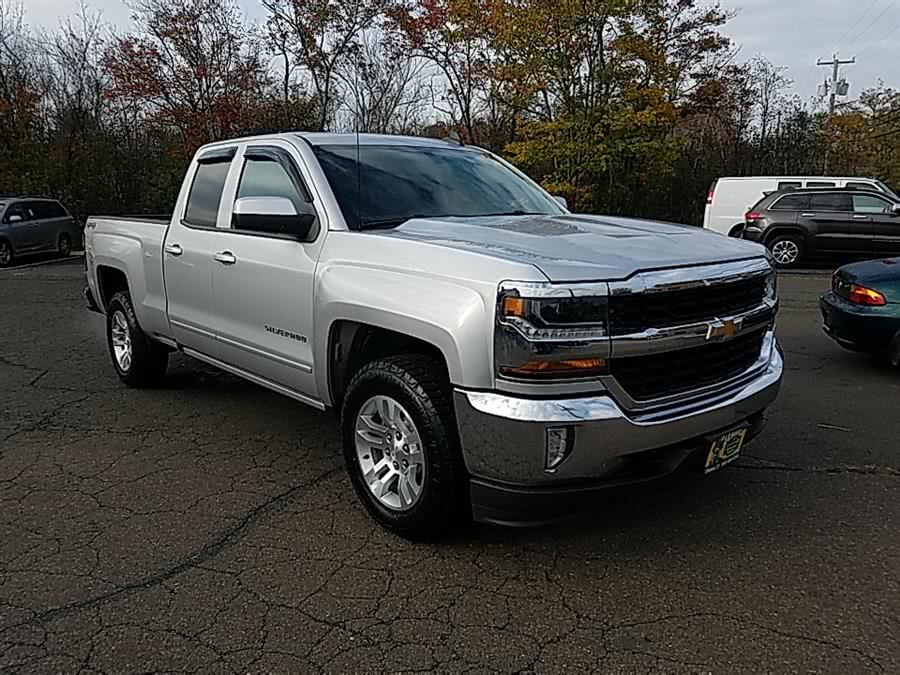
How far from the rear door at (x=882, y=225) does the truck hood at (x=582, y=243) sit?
13.3 meters

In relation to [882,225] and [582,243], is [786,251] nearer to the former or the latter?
[882,225]

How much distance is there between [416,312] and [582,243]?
81 centimetres

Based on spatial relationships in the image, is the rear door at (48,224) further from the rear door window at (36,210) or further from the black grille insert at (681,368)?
the black grille insert at (681,368)

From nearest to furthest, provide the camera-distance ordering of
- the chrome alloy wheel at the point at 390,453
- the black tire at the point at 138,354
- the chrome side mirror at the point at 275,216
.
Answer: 1. the chrome alloy wheel at the point at 390,453
2. the chrome side mirror at the point at 275,216
3. the black tire at the point at 138,354

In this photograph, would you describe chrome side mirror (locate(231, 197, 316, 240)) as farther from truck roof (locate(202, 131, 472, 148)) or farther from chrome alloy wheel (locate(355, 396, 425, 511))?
chrome alloy wheel (locate(355, 396, 425, 511))

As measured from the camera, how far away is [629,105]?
19.2m

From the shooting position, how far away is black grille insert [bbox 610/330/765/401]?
2963mm

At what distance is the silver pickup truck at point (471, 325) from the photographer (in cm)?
283

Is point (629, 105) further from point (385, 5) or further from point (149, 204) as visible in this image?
point (149, 204)

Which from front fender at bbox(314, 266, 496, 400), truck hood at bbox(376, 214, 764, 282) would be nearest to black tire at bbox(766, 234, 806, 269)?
truck hood at bbox(376, 214, 764, 282)

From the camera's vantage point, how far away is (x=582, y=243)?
332 cm

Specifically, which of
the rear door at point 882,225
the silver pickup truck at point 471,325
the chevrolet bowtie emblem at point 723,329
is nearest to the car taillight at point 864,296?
the silver pickup truck at point 471,325

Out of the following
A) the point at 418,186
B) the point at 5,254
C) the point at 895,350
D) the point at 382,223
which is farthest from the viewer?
the point at 5,254

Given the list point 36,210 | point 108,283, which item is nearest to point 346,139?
point 108,283
